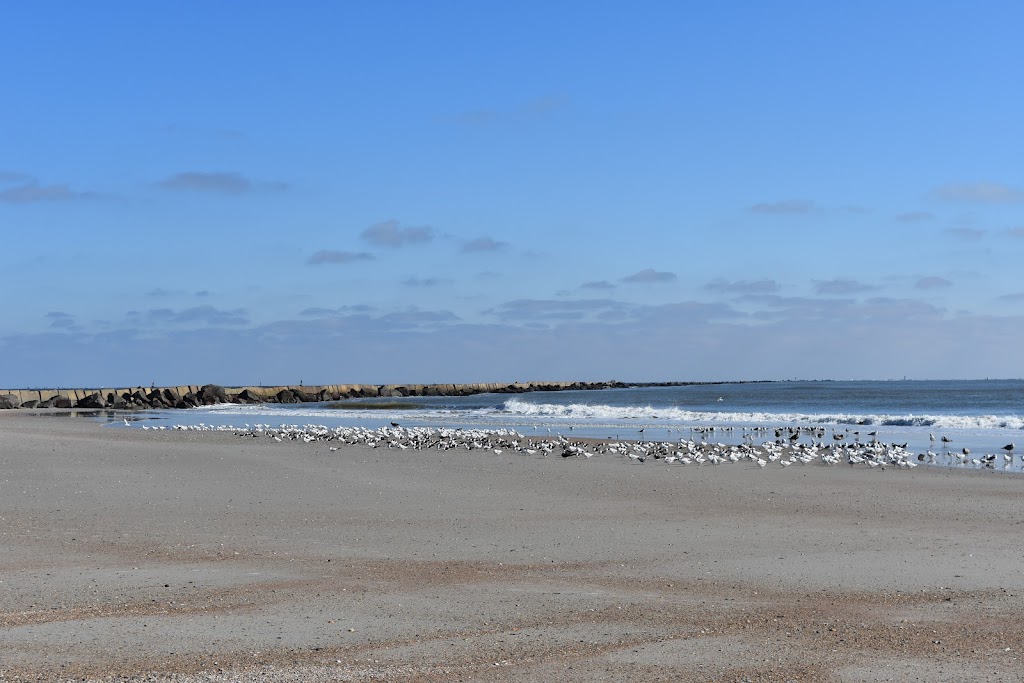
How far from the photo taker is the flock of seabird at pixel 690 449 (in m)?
19.5

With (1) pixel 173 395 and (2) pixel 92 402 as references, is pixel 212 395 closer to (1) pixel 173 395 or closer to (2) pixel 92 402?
(1) pixel 173 395

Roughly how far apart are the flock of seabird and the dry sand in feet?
13.2

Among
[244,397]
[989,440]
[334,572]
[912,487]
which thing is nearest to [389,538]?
[334,572]

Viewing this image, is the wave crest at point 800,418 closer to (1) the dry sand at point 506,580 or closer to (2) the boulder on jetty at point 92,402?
(1) the dry sand at point 506,580

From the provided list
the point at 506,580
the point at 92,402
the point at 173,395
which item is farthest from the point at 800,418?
the point at 92,402

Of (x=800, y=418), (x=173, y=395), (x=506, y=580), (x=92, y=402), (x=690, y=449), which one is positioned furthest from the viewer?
(x=173, y=395)

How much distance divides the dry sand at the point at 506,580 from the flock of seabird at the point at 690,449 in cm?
401

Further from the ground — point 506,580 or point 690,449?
point 690,449

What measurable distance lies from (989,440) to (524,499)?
18.1 m

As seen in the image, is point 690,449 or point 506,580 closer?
point 506,580

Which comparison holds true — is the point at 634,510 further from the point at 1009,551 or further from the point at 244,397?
the point at 244,397

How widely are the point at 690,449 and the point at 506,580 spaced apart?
42.9 ft

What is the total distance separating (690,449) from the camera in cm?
2080

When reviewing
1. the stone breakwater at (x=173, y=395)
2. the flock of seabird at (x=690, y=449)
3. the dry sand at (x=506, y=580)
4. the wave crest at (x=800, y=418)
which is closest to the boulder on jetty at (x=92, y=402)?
the stone breakwater at (x=173, y=395)
